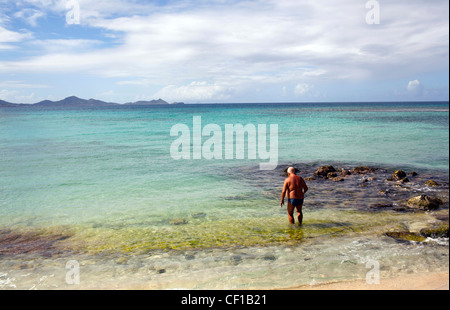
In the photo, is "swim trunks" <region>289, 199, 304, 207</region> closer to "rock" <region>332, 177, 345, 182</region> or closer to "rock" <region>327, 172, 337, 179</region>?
"rock" <region>332, 177, 345, 182</region>

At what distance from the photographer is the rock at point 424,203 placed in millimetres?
12141

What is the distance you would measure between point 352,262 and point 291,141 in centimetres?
2598

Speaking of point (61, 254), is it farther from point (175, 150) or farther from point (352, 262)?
point (175, 150)

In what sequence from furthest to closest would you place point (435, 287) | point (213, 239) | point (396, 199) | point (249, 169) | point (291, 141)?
1. point (291, 141)
2. point (249, 169)
3. point (396, 199)
4. point (213, 239)
5. point (435, 287)

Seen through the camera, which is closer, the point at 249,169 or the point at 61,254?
the point at 61,254

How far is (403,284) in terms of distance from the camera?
6902mm

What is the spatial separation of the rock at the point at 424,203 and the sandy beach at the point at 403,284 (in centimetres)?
551

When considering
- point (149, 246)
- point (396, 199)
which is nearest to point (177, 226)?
point (149, 246)

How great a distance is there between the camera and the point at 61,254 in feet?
29.8

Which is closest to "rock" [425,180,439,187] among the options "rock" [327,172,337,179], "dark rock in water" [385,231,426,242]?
"rock" [327,172,337,179]

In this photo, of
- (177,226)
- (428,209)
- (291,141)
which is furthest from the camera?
(291,141)

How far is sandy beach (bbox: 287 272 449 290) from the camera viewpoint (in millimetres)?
6746

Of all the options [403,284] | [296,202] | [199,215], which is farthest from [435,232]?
[199,215]

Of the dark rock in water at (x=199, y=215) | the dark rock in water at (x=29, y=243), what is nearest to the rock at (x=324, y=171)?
the dark rock in water at (x=199, y=215)
